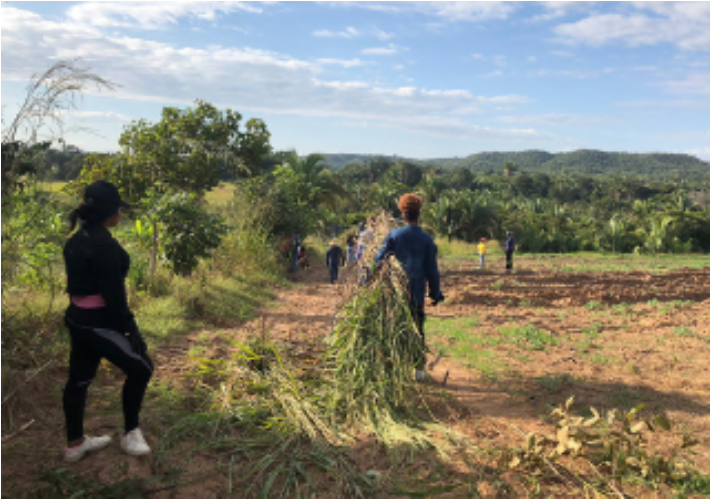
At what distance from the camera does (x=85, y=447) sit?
3195 mm

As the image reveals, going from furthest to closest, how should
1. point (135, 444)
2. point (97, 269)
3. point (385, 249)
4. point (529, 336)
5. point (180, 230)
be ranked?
1. point (180, 230)
2. point (529, 336)
3. point (385, 249)
4. point (135, 444)
5. point (97, 269)

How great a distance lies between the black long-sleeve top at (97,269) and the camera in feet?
9.87

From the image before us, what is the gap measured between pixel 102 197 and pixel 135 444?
155 centimetres

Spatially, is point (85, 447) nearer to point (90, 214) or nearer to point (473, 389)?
point (90, 214)

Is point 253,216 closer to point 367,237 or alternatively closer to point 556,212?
point 367,237

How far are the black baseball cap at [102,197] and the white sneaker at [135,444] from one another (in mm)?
1408

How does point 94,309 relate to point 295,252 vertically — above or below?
above

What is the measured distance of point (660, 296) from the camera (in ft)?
36.7

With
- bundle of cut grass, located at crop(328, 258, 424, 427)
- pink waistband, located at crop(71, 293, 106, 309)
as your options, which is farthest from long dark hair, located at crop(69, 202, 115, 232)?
bundle of cut grass, located at crop(328, 258, 424, 427)

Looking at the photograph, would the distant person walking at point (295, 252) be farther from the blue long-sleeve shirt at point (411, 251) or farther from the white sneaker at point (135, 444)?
the white sneaker at point (135, 444)

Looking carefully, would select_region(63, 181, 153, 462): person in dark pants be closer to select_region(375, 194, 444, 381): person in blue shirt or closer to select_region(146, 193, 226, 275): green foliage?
select_region(375, 194, 444, 381): person in blue shirt

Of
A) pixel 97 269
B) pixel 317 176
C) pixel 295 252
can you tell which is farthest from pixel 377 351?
pixel 317 176

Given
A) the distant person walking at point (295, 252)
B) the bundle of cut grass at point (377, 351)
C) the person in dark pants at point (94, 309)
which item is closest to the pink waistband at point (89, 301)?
the person in dark pants at point (94, 309)

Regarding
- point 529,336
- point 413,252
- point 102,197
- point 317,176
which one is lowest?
point 529,336
